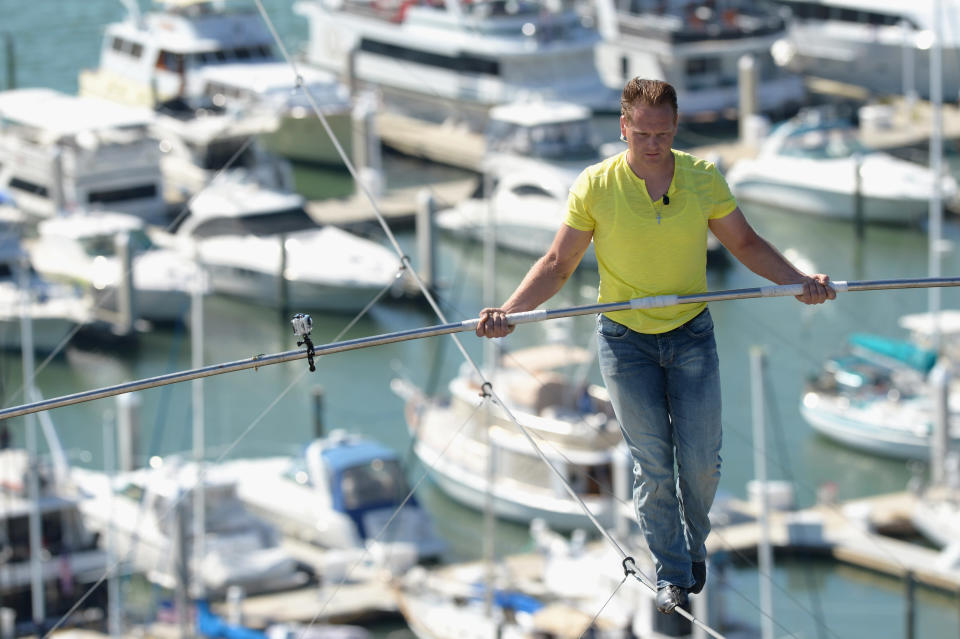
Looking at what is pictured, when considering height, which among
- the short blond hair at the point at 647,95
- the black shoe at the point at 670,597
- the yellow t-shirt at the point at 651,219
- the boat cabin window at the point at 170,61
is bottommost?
the boat cabin window at the point at 170,61

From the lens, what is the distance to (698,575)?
7.50 m

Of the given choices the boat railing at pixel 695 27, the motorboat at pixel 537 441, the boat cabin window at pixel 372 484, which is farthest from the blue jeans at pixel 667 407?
the boat railing at pixel 695 27

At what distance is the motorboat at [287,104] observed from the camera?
41.2 metres

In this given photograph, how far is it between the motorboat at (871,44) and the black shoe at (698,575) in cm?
3905

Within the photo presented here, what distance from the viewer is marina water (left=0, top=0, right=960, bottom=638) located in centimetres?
2369

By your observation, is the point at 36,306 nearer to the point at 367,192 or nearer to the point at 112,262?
the point at 112,262

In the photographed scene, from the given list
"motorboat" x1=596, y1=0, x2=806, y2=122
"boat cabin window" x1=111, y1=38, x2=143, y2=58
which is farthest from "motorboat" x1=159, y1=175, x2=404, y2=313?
"motorboat" x1=596, y1=0, x2=806, y2=122

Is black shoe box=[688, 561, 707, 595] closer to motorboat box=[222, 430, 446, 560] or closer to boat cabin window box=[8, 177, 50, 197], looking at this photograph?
motorboat box=[222, 430, 446, 560]

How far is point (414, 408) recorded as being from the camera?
28.2 meters

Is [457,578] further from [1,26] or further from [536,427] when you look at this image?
[1,26]

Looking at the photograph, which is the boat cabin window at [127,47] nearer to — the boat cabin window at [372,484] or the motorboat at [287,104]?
the motorboat at [287,104]

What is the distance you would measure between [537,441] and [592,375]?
3.59m

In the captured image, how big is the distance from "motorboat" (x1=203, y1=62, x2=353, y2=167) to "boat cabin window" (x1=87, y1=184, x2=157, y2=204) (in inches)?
129

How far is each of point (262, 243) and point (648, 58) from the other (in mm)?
14217
